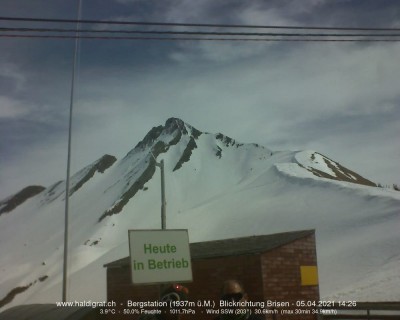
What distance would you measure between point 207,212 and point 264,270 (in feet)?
165

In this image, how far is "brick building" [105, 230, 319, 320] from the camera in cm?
1358

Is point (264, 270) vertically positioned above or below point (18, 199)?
below

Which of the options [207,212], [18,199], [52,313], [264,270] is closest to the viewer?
[52,313]

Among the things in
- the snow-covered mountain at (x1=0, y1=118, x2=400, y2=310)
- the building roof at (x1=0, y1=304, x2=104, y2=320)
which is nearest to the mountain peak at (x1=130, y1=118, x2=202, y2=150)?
the snow-covered mountain at (x1=0, y1=118, x2=400, y2=310)

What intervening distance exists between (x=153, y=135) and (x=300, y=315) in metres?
103

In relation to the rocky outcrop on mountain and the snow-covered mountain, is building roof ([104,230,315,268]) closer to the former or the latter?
the snow-covered mountain

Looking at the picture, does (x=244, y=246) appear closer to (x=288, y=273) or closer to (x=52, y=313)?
→ (x=288, y=273)

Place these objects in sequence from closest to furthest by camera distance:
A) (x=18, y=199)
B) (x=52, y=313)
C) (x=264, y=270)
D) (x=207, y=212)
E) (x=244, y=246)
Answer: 1. (x=52, y=313)
2. (x=264, y=270)
3. (x=244, y=246)
4. (x=207, y=212)
5. (x=18, y=199)

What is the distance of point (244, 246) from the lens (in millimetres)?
15180

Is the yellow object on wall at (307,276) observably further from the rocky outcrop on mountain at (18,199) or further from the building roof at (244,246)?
the rocky outcrop on mountain at (18,199)

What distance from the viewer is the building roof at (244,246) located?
14.1 m

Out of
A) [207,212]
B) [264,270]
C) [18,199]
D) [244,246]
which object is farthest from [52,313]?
[18,199]

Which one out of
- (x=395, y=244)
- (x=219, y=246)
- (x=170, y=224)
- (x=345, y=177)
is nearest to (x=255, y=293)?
(x=219, y=246)

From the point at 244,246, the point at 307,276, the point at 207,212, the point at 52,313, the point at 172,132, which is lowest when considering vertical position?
the point at 52,313
